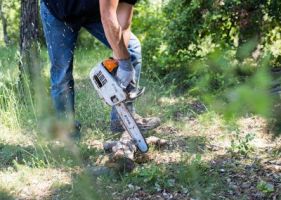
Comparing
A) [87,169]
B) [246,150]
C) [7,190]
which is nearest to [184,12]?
[246,150]

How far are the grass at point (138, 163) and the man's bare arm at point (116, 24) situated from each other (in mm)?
591

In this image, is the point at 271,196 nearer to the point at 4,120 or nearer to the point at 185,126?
the point at 185,126

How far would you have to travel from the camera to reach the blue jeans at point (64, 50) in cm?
354

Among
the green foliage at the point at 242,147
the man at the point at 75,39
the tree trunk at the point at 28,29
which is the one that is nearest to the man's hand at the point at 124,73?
the man at the point at 75,39

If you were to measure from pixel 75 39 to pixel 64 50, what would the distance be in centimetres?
12

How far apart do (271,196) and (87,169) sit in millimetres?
1243

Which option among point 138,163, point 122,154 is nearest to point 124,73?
point 122,154

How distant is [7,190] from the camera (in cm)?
301

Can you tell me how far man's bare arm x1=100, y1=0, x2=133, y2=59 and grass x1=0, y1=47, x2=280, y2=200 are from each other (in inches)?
A: 23.3

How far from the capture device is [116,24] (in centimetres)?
297

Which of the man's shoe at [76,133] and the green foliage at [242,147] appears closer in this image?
the green foliage at [242,147]

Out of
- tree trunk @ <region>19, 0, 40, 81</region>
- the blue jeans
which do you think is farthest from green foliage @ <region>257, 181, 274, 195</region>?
tree trunk @ <region>19, 0, 40, 81</region>

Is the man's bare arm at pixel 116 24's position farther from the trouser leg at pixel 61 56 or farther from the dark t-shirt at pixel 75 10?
the trouser leg at pixel 61 56

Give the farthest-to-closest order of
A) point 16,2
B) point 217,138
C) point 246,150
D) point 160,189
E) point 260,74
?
point 16,2 < point 217,138 < point 246,150 < point 160,189 < point 260,74
